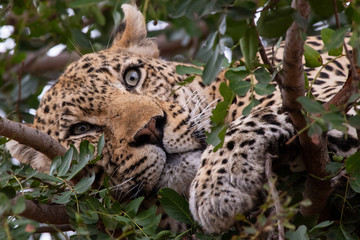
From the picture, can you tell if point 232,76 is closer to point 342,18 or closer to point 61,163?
point 61,163

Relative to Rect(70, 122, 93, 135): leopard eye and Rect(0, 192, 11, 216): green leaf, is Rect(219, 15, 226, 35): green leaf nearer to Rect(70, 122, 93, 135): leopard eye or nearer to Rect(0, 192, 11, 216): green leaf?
Rect(0, 192, 11, 216): green leaf

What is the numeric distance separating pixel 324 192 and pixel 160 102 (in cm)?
164

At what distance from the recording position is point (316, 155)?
260 centimetres

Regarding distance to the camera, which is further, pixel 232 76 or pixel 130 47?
pixel 130 47

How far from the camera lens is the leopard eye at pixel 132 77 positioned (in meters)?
4.33

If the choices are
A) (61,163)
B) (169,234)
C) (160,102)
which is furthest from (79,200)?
(160,102)

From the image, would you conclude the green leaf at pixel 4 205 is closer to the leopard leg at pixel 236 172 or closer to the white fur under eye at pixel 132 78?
the leopard leg at pixel 236 172

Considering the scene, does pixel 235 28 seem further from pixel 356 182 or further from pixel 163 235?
pixel 163 235

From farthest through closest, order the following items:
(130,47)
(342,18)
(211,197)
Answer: (130,47), (342,18), (211,197)

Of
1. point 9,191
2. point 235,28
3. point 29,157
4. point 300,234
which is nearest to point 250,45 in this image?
point 235,28

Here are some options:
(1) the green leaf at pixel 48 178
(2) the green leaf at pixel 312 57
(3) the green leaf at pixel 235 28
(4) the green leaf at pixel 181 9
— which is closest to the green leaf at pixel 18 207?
(1) the green leaf at pixel 48 178

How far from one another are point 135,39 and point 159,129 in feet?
5.24

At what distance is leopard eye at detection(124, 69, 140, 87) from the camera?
4.33 meters

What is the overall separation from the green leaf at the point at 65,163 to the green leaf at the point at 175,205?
1.64 feet
